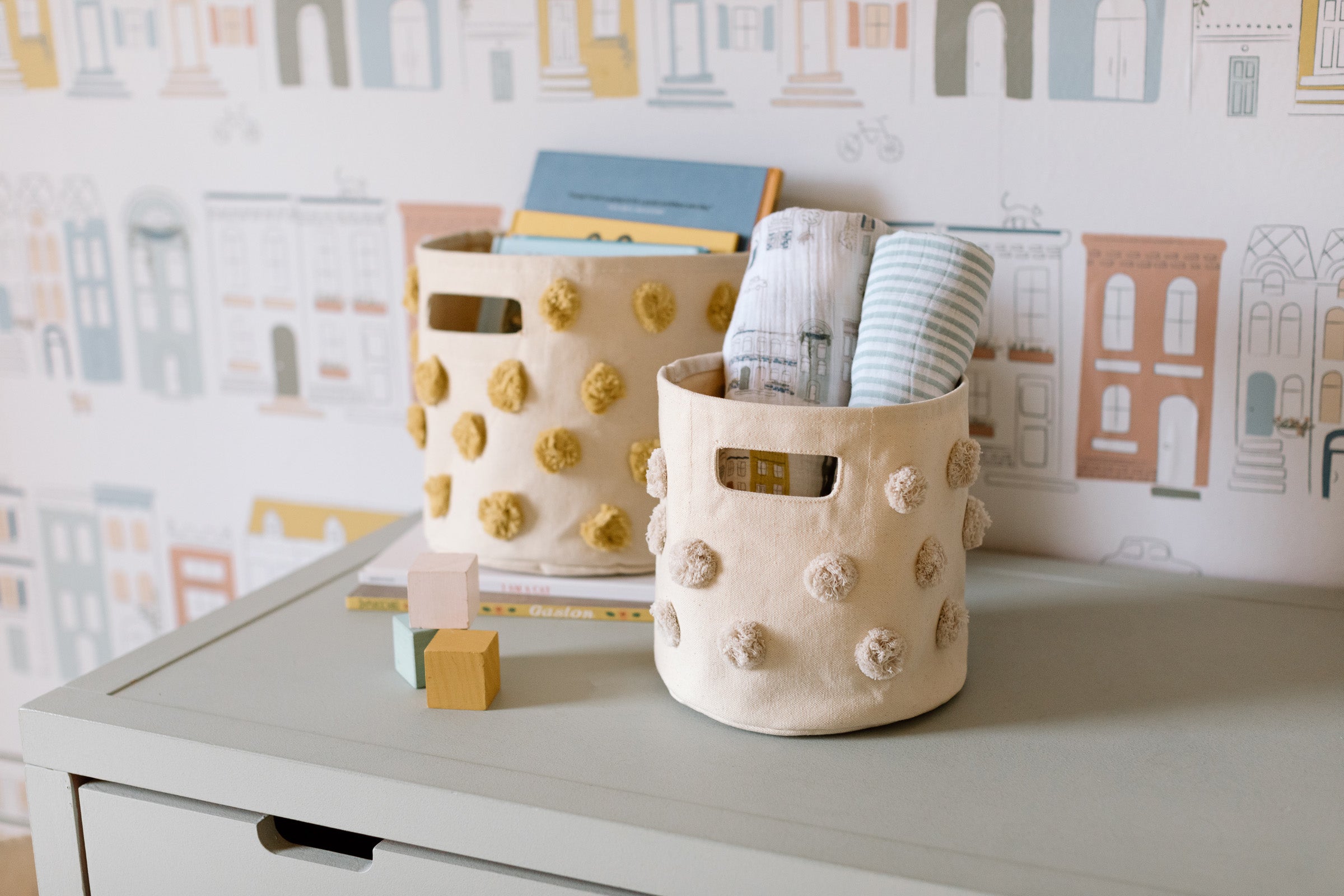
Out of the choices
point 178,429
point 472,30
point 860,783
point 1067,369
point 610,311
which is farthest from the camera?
point 178,429

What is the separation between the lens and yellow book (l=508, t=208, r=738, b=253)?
1030 mm

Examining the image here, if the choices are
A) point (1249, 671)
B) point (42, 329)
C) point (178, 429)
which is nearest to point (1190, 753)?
point (1249, 671)

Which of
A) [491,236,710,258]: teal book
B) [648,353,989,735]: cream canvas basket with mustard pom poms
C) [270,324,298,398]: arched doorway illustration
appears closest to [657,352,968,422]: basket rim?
[648,353,989,735]: cream canvas basket with mustard pom poms

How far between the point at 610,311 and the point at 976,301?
291mm

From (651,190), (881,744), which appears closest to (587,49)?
(651,190)

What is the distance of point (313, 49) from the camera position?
4.05 feet

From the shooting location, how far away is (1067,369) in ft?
3.42

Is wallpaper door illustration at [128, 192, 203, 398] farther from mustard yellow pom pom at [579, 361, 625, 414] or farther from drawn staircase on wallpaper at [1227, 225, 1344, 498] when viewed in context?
drawn staircase on wallpaper at [1227, 225, 1344, 498]

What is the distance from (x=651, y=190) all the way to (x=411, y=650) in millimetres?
492

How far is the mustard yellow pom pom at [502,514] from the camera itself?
956 millimetres

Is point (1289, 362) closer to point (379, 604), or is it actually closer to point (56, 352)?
point (379, 604)

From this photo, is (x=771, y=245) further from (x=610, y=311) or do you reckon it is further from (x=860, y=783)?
(x=860, y=783)

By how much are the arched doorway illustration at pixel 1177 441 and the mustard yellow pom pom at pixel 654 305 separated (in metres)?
0.44

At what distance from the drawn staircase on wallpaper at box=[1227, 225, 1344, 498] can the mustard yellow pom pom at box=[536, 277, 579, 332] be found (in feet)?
1.82
